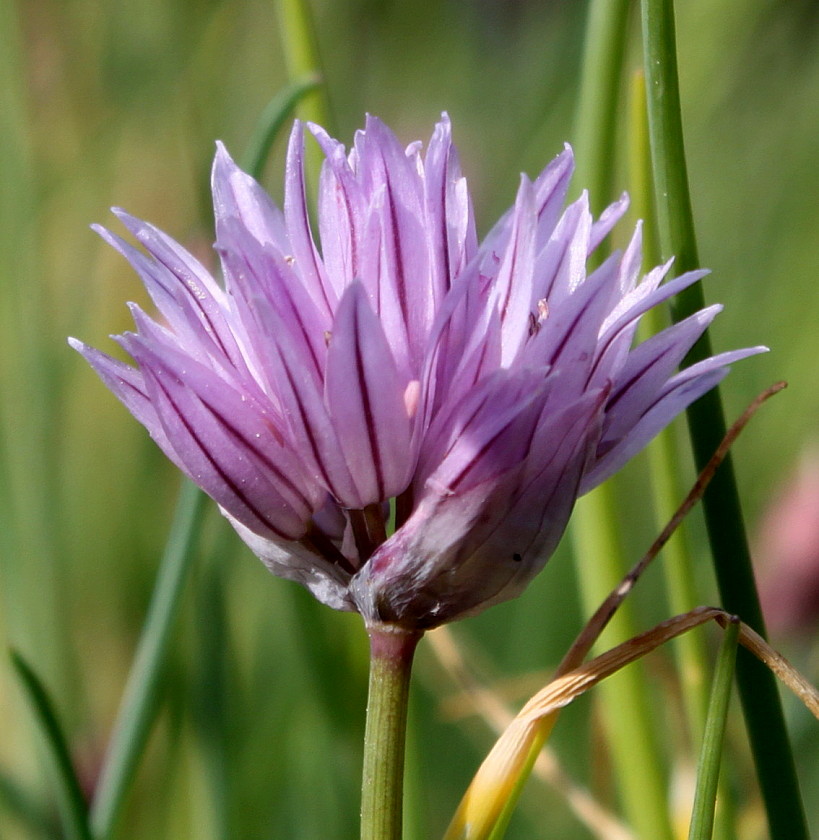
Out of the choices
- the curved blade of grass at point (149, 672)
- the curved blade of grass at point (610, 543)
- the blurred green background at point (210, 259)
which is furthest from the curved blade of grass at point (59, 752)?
the curved blade of grass at point (610, 543)

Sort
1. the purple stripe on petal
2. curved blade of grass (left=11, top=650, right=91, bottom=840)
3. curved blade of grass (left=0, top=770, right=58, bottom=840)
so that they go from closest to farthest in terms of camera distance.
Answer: the purple stripe on petal
curved blade of grass (left=11, top=650, right=91, bottom=840)
curved blade of grass (left=0, top=770, right=58, bottom=840)

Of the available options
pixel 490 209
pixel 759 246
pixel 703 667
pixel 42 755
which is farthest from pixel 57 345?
pixel 759 246

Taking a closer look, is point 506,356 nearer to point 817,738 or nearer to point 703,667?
point 703,667

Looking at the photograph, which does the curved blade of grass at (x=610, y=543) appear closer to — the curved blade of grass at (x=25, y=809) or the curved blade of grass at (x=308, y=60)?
the curved blade of grass at (x=308, y=60)

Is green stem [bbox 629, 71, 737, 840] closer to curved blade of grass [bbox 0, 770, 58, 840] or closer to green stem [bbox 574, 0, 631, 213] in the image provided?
green stem [bbox 574, 0, 631, 213]

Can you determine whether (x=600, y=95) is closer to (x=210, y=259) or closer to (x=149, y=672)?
(x=149, y=672)

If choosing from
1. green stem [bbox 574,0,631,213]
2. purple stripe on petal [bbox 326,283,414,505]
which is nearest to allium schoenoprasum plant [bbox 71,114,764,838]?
purple stripe on petal [bbox 326,283,414,505]
